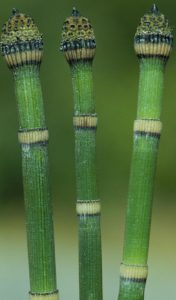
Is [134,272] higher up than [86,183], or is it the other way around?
[86,183]

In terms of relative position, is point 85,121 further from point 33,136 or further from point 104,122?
point 104,122

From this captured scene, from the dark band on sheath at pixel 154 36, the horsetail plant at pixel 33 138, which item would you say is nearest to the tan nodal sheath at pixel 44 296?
the horsetail plant at pixel 33 138

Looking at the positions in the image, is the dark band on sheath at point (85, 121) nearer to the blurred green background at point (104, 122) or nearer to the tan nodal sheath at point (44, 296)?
the tan nodal sheath at point (44, 296)

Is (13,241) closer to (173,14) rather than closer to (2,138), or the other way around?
(2,138)

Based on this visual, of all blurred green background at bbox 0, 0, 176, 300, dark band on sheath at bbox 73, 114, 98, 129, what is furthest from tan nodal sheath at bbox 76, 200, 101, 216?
blurred green background at bbox 0, 0, 176, 300

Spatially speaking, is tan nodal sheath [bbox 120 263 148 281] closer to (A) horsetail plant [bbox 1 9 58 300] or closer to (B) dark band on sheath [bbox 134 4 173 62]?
(A) horsetail plant [bbox 1 9 58 300]

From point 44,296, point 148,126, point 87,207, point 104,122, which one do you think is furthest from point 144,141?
point 104,122
